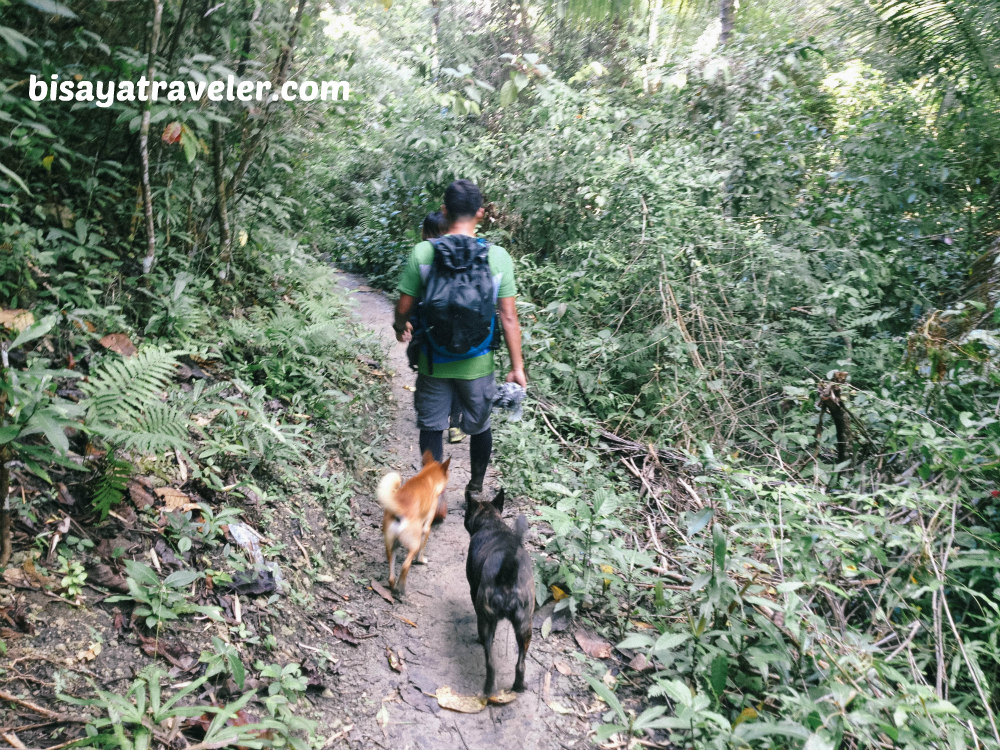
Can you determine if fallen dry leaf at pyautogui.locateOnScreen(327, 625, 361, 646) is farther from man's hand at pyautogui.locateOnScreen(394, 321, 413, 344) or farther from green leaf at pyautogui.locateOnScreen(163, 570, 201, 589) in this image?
man's hand at pyautogui.locateOnScreen(394, 321, 413, 344)

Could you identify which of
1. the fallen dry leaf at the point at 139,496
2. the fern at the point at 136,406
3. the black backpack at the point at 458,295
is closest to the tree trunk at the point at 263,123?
the fern at the point at 136,406

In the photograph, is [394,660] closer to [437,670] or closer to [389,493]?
[437,670]

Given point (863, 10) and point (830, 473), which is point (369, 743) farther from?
point (863, 10)

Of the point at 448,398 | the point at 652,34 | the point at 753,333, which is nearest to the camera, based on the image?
the point at 448,398

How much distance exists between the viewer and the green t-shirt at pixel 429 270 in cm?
393

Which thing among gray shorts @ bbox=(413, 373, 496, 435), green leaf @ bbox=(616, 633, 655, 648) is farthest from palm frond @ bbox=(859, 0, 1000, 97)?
green leaf @ bbox=(616, 633, 655, 648)

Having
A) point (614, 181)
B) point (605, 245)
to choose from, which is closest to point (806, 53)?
point (614, 181)

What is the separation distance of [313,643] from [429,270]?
2.24m

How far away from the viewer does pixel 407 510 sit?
13.0 ft

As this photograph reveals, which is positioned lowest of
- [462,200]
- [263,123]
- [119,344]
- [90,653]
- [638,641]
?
[90,653]

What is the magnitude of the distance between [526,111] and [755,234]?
4.84 meters

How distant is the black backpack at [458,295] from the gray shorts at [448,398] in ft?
1.07

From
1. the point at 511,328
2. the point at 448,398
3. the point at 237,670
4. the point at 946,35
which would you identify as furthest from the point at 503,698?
the point at 946,35

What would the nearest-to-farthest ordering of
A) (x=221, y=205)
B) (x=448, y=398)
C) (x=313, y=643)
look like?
(x=313, y=643), (x=448, y=398), (x=221, y=205)
